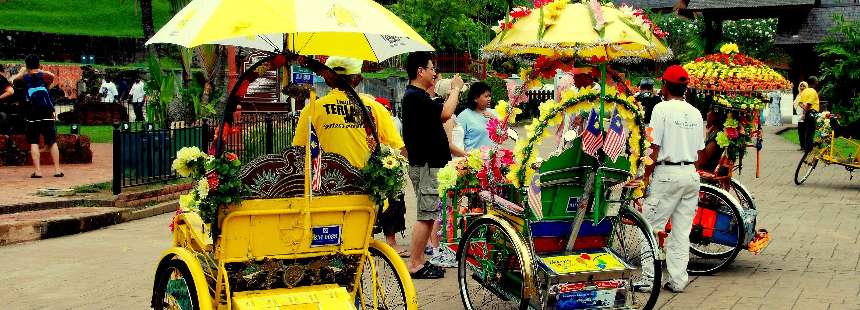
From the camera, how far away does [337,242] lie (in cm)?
573

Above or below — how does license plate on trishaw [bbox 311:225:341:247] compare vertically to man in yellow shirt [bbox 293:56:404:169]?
below

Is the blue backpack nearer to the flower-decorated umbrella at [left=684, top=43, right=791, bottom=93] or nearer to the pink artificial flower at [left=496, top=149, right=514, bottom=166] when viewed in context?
the flower-decorated umbrella at [left=684, top=43, right=791, bottom=93]

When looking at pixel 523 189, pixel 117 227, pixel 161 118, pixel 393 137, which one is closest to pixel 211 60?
pixel 161 118

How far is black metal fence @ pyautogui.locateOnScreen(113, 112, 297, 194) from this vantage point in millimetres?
13500

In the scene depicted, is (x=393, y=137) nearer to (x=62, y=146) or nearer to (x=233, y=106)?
(x=233, y=106)

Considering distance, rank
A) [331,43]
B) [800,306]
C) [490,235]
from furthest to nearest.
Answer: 1. [800,306]
2. [490,235]
3. [331,43]

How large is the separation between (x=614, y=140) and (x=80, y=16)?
→ 52070 millimetres

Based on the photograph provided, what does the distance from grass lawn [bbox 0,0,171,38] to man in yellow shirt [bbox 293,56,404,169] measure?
42293 mm

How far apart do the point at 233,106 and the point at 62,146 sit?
1357 centimetres

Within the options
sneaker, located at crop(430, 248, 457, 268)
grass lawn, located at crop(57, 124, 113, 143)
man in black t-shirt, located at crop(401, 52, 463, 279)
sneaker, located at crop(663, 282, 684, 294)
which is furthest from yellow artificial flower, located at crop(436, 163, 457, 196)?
grass lawn, located at crop(57, 124, 113, 143)

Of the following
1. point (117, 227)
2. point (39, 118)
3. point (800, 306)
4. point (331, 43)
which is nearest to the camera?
point (331, 43)

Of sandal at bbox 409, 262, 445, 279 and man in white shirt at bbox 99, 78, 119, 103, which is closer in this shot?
sandal at bbox 409, 262, 445, 279

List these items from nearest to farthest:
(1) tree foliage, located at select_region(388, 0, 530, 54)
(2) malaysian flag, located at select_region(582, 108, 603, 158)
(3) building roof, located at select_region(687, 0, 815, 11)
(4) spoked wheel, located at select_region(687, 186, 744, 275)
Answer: (2) malaysian flag, located at select_region(582, 108, 603, 158)
(4) spoked wheel, located at select_region(687, 186, 744, 275)
(1) tree foliage, located at select_region(388, 0, 530, 54)
(3) building roof, located at select_region(687, 0, 815, 11)

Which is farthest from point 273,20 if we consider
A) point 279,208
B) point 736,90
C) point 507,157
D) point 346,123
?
point 736,90
